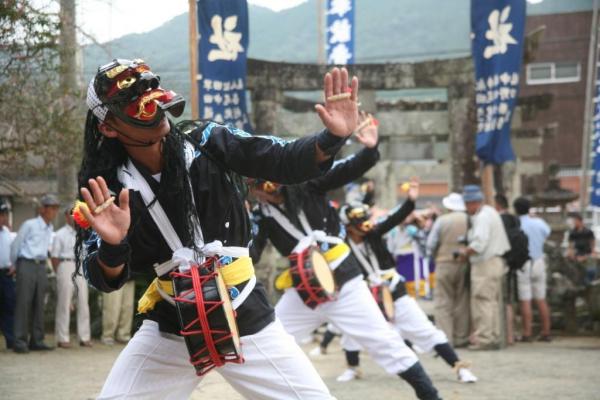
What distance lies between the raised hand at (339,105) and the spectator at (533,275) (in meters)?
10.2

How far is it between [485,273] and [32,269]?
634cm

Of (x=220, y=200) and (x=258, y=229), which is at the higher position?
(x=220, y=200)

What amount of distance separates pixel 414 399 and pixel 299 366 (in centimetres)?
455

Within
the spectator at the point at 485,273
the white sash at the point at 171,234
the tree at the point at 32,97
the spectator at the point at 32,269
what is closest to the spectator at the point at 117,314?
the spectator at the point at 32,269

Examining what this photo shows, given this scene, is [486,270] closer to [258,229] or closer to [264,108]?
[264,108]

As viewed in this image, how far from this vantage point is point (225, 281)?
157 inches

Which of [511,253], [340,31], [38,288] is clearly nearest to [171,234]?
[38,288]

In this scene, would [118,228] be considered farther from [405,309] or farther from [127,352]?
[405,309]

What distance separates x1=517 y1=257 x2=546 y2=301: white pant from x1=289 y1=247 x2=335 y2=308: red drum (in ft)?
21.9

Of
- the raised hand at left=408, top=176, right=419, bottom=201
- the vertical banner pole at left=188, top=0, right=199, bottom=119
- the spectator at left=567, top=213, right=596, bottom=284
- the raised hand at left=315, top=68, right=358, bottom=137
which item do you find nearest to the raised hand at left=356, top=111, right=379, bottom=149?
the raised hand at left=315, top=68, right=358, bottom=137

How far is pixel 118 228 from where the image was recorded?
141 inches

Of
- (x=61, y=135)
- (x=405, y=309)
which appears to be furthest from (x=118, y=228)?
(x=61, y=135)

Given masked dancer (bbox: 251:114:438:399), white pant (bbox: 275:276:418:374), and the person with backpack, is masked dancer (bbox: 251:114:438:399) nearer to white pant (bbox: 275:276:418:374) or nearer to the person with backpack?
white pant (bbox: 275:276:418:374)

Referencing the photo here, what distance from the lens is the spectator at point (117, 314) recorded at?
12.8m
